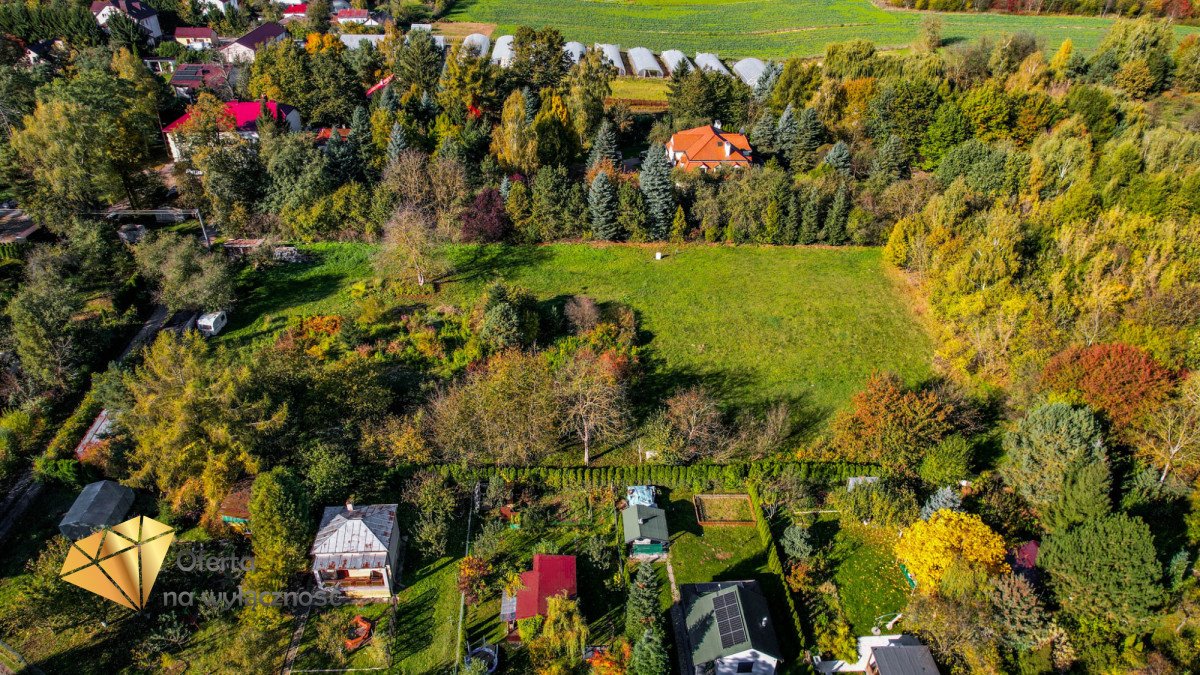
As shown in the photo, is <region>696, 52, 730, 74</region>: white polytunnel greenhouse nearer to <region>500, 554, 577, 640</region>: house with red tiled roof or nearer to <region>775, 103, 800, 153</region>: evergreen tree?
<region>775, 103, 800, 153</region>: evergreen tree

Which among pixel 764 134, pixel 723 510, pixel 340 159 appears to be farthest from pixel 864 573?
pixel 340 159

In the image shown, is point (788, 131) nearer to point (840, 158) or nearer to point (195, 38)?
point (840, 158)

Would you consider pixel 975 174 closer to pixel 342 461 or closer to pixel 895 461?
pixel 895 461

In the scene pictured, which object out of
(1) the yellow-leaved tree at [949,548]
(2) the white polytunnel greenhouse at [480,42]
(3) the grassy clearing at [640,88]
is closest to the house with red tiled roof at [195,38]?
(2) the white polytunnel greenhouse at [480,42]

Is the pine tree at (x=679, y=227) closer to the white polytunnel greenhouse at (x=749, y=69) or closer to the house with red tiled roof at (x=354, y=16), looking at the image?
the white polytunnel greenhouse at (x=749, y=69)

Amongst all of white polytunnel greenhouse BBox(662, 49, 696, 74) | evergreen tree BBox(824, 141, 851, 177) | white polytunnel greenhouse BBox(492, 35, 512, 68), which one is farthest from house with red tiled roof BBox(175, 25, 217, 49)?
evergreen tree BBox(824, 141, 851, 177)

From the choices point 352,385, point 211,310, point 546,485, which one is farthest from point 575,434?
point 211,310
